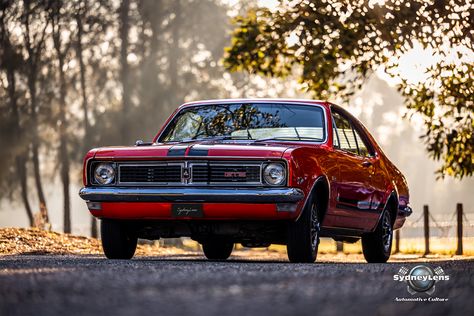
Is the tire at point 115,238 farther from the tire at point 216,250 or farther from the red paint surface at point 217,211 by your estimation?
the tire at point 216,250

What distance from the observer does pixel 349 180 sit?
1295 cm

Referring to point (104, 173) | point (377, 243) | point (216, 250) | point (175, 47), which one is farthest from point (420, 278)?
point (175, 47)

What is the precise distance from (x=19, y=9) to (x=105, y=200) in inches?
1093

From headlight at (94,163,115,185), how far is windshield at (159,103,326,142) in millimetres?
1189

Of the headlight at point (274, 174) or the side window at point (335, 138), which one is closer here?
the headlight at point (274, 174)

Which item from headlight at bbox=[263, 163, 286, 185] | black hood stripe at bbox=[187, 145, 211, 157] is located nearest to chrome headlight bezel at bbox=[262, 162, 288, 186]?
headlight at bbox=[263, 163, 286, 185]

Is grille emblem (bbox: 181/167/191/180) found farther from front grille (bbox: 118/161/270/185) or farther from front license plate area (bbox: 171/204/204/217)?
front license plate area (bbox: 171/204/204/217)

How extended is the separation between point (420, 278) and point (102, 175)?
4505mm

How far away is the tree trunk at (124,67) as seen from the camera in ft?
140

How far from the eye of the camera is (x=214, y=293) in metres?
7.20

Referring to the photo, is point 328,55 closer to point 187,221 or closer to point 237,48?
point 237,48

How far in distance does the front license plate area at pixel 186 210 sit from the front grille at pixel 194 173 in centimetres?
24

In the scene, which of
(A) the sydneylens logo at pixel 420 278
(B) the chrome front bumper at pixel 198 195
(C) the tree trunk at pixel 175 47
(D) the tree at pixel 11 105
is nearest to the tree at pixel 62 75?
(D) the tree at pixel 11 105

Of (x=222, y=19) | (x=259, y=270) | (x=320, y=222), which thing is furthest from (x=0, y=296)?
(x=222, y=19)
